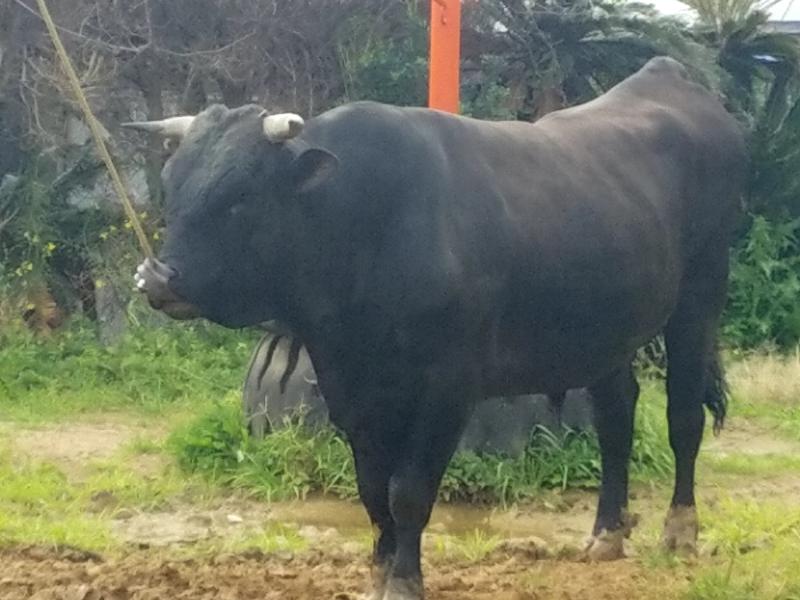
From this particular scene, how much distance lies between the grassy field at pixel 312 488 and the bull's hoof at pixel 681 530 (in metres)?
0.07

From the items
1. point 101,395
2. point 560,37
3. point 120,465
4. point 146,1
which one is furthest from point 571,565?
point 146,1

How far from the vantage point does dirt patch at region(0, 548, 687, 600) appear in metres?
5.08

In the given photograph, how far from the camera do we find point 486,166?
16.6 feet

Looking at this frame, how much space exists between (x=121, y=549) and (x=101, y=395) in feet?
15.4

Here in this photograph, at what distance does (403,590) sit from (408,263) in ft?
3.56

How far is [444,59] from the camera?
317 inches

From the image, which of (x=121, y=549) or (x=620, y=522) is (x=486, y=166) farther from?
(x=121, y=549)

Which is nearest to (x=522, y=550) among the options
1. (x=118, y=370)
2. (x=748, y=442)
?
(x=748, y=442)

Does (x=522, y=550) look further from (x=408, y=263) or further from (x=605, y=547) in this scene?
(x=408, y=263)

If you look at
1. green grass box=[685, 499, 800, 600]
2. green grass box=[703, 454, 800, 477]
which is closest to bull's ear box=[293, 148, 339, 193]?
green grass box=[685, 499, 800, 600]

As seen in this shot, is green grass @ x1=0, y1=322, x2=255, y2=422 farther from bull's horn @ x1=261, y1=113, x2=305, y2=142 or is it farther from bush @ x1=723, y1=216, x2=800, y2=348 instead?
bull's horn @ x1=261, y1=113, x2=305, y2=142

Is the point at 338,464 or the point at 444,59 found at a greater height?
the point at 444,59

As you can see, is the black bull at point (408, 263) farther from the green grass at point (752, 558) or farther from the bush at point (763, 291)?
the bush at point (763, 291)

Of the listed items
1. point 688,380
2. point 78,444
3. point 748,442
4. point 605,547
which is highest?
point 688,380
